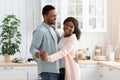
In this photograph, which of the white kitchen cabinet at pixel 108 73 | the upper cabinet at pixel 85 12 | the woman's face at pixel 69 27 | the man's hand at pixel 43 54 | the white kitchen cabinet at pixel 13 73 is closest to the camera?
the man's hand at pixel 43 54

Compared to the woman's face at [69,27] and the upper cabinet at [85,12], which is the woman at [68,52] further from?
the upper cabinet at [85,12]

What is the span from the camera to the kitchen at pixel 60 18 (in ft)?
15.3

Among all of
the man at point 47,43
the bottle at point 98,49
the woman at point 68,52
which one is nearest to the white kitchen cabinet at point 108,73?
the bottle at point 98,49

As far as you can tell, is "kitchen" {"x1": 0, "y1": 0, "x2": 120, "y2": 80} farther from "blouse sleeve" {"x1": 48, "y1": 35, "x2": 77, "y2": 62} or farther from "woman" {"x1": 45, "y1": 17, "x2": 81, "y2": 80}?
"blouse sleeve" {"x1": 48, "y1": 35, "x2": 77, "y2": 62}

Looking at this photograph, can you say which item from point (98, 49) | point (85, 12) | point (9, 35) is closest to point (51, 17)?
point (9, 35)

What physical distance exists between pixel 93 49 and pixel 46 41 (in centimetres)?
254

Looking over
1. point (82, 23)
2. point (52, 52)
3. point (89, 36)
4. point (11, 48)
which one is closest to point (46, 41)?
point (52, 52)

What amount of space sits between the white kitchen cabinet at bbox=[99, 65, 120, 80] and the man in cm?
138

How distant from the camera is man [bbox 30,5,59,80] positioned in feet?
8.36

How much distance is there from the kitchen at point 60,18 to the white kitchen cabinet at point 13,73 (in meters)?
0.65

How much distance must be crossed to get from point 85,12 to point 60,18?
442 mm

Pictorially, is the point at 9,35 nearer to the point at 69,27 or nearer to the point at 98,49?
the point at 98,49

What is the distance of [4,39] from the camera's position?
14.4 ft

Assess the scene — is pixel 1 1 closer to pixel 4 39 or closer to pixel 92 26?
pixel 4 39
